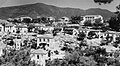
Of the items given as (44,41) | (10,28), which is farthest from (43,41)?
(10,28)

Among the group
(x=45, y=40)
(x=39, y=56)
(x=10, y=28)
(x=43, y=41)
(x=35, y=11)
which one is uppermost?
(x=39, y=56)

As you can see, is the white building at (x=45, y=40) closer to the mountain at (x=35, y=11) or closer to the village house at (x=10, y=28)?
the village house at (x=10, y=28)

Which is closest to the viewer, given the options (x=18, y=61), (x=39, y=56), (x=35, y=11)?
(x=18, y=61)

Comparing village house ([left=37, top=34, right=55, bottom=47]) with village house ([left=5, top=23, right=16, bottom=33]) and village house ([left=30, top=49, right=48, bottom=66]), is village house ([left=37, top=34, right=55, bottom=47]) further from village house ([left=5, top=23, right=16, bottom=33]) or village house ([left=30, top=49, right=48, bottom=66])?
village house ([left=5, top=23, right=16, bottom=33])

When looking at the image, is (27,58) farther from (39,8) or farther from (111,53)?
(39,8)

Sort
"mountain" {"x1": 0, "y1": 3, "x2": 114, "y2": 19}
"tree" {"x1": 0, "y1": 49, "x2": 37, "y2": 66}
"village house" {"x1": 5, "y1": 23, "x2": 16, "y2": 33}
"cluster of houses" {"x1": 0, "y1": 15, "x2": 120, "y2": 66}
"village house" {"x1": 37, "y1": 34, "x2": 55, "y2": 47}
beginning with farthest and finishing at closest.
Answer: "mountain" {"x1": 0, "y1": 3, "x2": 114, "y2": 19} < "village house" {"x1": 5, "y1": 23, "x2": 16, "y2": 33} < "village house" {"x1": 37, "y1": 34, "x2": 55, "y2": 47} < "cluster of houses" {"x1": 0, "y1": 15, "x2": 120, "y2": 66} < "tree" {"x1": 0, "y1": 49, "x2": 37, "y2": 66}

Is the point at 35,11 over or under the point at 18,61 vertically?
under

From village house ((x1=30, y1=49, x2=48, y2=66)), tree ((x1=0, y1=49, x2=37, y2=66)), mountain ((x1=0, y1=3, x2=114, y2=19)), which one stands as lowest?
mountain ((x1=0, y1=3, x2=114, y2=19))

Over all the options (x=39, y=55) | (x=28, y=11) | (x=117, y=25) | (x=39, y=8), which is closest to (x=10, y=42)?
(x=39, y=55)

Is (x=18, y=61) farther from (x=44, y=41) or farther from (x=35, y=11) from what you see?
(x=35, y=11)

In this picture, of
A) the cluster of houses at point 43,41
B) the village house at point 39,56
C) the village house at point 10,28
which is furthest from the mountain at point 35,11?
the village house at point 39,56

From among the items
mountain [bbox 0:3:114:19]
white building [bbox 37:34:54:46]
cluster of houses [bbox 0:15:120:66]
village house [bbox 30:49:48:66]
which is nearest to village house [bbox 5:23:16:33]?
cluster of houses [bbox 0:15:120:66]

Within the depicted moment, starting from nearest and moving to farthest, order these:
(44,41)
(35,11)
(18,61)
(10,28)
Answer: (18,61) < (44,41) < (10,28) < (35,11)
